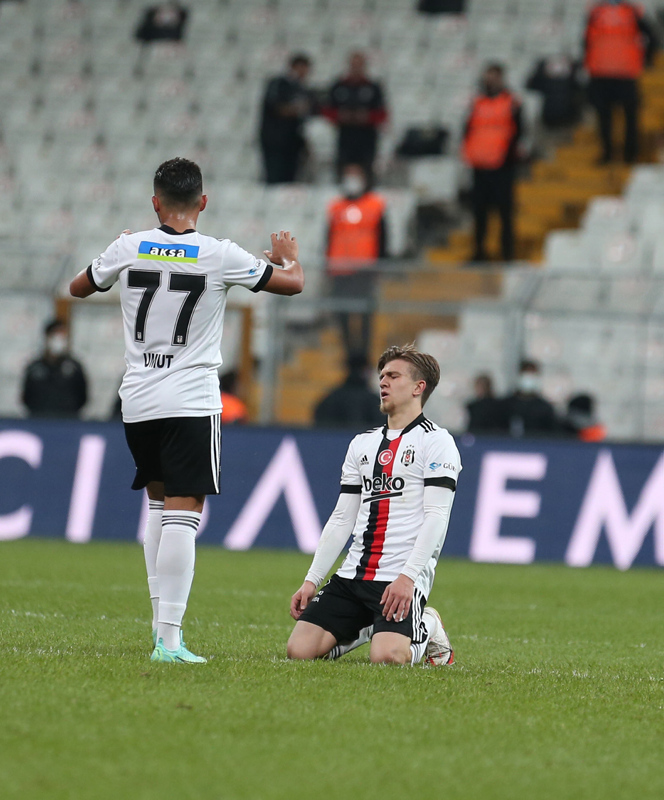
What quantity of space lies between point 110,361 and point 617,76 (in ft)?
23.5

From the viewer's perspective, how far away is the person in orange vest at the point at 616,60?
55.1 ft

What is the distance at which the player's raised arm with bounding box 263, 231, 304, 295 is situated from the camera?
18.0ft

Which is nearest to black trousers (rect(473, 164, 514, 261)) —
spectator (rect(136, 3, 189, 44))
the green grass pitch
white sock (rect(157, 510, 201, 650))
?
spectator (rect(136, 3, 189, 44))

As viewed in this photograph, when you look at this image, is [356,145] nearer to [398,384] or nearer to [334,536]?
[398,384]

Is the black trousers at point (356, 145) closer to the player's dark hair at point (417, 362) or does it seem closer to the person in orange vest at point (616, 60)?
the person in orange vest at point (616, 60)

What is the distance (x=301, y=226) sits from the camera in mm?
16953

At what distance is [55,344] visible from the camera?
13141 millimetres

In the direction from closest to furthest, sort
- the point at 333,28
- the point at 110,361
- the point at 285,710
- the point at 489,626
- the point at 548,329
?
the point at 285,710, the point at 489,626, the point at 548,329, the point at 110,361, the point at 333,28

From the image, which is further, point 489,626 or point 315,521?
point 315,521

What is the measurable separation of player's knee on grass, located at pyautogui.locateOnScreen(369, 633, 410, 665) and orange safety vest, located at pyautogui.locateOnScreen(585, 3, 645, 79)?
1247 cm

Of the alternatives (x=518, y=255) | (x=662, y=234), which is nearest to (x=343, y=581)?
(x=662, y=234)

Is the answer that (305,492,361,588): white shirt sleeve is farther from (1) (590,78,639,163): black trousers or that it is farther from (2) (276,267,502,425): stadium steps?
(1) (590,78,639,163): black trousers

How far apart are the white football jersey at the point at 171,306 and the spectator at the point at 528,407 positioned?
750 centimetres

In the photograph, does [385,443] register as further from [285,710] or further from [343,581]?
[285,710]
